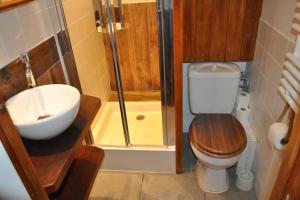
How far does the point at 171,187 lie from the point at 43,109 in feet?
3.74

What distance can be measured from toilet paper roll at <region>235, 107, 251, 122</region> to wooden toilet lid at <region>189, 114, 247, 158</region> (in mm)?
68

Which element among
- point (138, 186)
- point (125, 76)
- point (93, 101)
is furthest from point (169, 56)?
point (138, 186)

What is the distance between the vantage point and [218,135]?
163 centimetres

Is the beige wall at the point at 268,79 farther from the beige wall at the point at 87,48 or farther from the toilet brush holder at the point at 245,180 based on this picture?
the beige wall at the point at 87,48

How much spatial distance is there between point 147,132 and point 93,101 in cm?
88

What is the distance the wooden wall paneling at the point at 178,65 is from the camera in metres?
1.36

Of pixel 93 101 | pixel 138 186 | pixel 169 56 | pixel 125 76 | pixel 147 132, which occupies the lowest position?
pixel 138 186

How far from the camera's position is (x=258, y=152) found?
1.65 meters

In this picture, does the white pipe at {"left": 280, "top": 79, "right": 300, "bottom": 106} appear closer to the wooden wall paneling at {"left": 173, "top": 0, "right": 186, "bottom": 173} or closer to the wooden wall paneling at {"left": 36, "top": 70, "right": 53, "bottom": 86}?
the wooden wall paneling at {"left": 173, "top": 0, "right": 186, "bottom": 173}

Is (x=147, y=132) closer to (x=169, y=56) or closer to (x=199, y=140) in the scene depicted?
(x=199, y=140)

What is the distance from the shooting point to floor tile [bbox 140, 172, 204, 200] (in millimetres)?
1763

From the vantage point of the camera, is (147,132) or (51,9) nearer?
(51,9)

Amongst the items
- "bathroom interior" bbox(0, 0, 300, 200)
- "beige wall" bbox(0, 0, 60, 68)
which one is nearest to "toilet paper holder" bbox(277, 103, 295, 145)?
"bathroom interior" bbox(0, 0, 300, 200)

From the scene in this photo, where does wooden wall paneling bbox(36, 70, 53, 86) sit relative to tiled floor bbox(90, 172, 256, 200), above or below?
above
